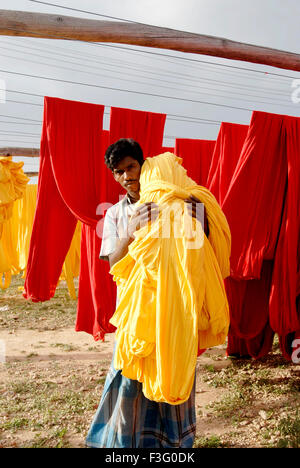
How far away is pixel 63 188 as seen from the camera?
3.00m

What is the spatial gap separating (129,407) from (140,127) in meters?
Result: 2.24

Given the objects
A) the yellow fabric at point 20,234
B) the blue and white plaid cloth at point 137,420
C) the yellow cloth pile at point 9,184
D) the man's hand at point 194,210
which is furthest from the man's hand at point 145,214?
the yellow fabric at point 20,234

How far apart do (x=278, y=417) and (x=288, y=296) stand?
996 mm

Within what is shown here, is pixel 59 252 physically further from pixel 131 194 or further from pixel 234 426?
pixel 234 426

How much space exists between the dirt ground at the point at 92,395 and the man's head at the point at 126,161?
196 centimetres

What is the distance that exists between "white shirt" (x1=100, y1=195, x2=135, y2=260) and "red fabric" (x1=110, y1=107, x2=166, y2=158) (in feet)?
3.58

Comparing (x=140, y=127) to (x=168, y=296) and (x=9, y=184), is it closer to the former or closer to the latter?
(x=168, y=296)

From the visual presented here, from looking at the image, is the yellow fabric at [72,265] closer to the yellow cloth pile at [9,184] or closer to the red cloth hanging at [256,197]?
the yellow cloth pile at [9,184]

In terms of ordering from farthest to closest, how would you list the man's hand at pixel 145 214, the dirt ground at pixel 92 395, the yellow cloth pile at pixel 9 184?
the yellow cloth pile at pixel 9 184 < the dirt ground at pixel 92 395 < the man's hand at pixel 145 214

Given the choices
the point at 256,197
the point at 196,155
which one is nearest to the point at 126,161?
the point at 256,197

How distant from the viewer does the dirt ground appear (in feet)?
8.90

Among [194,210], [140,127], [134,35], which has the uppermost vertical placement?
[134,35]

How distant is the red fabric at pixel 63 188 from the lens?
3014 mm
